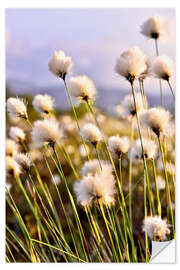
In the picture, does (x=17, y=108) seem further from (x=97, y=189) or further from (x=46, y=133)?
(x=97, y=189)

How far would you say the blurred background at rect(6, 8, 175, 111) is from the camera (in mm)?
1435

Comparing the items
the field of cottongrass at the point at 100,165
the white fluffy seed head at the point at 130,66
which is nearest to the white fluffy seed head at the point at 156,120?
the field of cottongrass at the point at 100,165

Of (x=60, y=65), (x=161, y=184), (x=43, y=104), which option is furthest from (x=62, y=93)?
(x=161, y=184)

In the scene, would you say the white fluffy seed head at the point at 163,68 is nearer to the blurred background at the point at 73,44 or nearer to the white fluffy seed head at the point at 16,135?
the blurred background at the point at 73,44

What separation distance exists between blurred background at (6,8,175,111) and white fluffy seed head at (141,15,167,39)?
0.51 ft

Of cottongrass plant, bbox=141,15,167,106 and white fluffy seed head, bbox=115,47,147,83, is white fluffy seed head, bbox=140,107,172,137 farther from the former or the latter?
cottongrass plant, bbox=141,15,167,106

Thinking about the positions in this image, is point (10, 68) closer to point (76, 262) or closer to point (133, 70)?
point (133, 70)

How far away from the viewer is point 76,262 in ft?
4.30

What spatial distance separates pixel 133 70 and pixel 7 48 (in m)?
0.70

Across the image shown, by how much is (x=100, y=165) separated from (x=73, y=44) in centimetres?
64

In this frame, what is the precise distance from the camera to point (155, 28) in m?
1.24

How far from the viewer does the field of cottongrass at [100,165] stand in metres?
1.06

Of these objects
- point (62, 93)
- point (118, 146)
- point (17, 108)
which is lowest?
point (118, 146)
